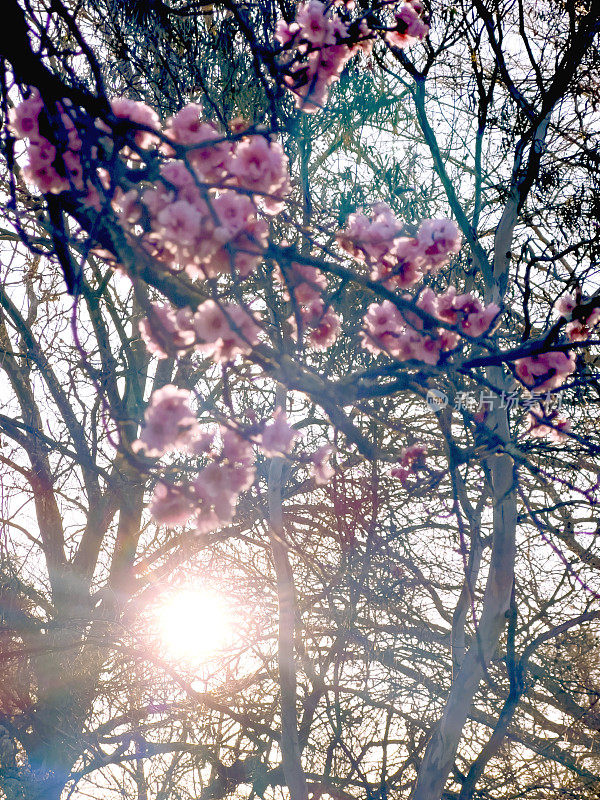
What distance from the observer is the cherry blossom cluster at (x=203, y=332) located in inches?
74.8

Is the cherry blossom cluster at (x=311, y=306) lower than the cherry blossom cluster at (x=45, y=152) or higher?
higher

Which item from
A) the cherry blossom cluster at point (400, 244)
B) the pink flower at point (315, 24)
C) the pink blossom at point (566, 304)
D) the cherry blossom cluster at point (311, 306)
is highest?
the pink flower at point (315, 24)

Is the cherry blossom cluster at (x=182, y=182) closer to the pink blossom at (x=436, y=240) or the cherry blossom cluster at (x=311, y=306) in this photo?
the cherry blossom cluster at (x=311, y=306)

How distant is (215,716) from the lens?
6.34 metres

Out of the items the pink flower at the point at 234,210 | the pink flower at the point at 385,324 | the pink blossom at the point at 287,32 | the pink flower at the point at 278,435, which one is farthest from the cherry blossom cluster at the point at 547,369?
the pink blossom at the point at 287,32

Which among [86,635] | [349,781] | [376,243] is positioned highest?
[376,243]

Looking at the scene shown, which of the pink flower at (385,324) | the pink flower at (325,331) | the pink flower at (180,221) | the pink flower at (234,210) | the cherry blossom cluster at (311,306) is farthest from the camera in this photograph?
the pink flower at (325,331)

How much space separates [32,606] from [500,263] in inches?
223

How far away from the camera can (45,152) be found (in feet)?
7.02

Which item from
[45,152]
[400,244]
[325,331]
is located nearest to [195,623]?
[325,331]

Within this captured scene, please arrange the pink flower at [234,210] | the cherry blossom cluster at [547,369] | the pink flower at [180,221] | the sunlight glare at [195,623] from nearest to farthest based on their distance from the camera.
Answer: the pink flower at [180,221], the pink flower at [234,210], the cherry blossom cluster at [547,369], the sunlight glare at [195,623]

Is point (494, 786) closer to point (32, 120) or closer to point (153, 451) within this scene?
point (153, 451)

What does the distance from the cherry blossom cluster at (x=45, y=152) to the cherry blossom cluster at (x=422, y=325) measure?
1.17m

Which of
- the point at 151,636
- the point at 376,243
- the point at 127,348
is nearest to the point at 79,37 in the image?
the point at 376,243
